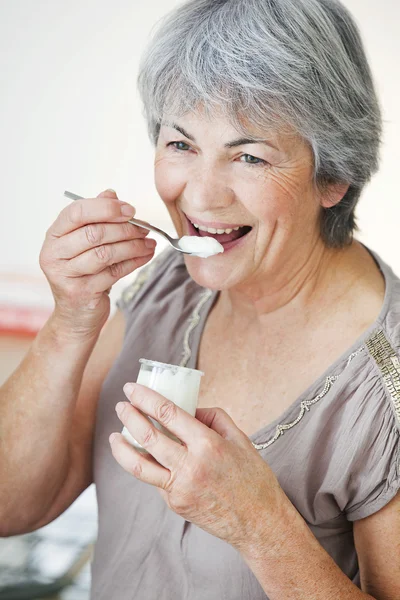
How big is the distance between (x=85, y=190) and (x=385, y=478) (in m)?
3.43

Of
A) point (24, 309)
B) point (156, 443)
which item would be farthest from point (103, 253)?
point (24, 309)

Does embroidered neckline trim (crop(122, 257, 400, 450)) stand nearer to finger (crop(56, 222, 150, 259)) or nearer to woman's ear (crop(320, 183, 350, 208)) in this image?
woman's ear (crop(320, 183, 350, 208))

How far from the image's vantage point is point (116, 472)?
1688 millimetres

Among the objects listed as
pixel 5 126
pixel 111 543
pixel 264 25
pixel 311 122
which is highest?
pixel 5 126

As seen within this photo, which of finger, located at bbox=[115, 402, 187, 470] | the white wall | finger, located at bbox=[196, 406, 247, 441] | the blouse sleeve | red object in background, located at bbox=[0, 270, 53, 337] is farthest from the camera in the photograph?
the white wall

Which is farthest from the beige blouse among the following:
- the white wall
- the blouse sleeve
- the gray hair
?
the white wall

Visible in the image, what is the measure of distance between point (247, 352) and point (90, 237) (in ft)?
1.67

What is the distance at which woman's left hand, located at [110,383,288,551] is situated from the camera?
115 cm

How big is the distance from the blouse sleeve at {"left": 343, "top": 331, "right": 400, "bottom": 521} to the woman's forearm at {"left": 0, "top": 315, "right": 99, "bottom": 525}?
2.03ft

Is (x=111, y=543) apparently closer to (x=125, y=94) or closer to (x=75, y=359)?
(x=75, y=359)

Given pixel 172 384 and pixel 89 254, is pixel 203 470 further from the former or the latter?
pixel 89 254

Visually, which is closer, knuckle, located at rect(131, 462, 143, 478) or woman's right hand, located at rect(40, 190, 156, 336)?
knuckle, located at rect(131, 462, 143, 478)

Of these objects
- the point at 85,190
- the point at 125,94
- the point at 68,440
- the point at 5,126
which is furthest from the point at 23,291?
the point at 68,440

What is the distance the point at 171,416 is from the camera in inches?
45.4
